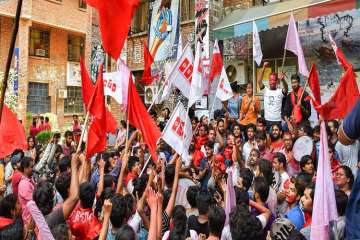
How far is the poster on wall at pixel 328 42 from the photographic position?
30.1ft

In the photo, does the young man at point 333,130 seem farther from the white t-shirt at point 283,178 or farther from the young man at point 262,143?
the white t-shirt at point 283,178

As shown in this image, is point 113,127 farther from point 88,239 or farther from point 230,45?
point 230,45

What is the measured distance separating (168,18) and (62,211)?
11.3 m

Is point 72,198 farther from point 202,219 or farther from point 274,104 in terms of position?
point 274,104

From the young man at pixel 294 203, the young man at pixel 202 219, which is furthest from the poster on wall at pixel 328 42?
the young man at pixel 202 219

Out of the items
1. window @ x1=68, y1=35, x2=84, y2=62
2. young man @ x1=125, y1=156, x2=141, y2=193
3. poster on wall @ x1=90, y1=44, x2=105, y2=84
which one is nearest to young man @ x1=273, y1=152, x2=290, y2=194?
young man @ x1=125, y1=156, x2=141, y2=193

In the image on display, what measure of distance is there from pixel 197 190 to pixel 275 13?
648cm

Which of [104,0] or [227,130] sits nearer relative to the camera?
[104,0]

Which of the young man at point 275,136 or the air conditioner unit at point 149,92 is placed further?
the air conditioner unit at point 149,92

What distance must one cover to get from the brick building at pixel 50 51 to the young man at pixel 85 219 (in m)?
16.9

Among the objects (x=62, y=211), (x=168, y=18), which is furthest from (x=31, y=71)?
(x=62, y=211)

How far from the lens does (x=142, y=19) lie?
16.3 metres

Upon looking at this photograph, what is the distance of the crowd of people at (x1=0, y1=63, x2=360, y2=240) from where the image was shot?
3158 mm

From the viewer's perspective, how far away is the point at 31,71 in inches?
848
